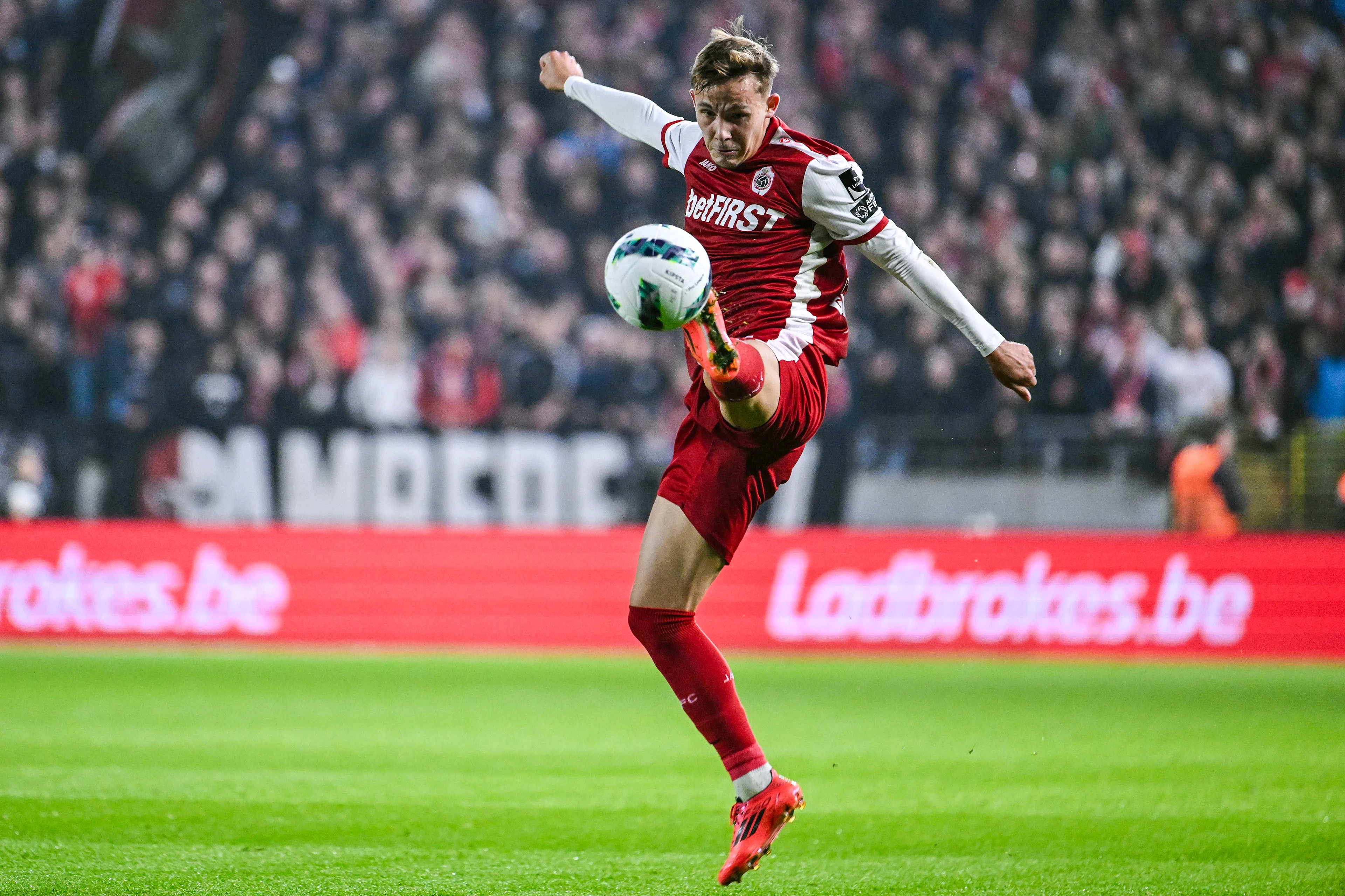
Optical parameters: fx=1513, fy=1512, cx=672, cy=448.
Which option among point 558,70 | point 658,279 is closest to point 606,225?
point 558,70

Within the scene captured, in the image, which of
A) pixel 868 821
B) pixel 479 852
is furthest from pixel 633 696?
pixel 479 852

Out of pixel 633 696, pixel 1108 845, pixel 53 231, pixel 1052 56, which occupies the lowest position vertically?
pixel 633 696

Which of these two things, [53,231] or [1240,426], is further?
[53,231]

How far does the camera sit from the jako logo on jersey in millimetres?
4488

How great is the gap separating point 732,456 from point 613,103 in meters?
1.44

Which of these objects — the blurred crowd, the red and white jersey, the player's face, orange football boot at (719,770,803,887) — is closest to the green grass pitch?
orange football boot at (719,770,803,887)

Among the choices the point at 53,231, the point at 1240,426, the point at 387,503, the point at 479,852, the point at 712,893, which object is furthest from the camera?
the point at 53,231

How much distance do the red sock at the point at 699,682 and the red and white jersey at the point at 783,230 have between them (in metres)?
0.86

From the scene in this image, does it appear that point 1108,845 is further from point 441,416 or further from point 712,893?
point 441,416

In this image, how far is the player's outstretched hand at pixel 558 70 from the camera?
215 inches

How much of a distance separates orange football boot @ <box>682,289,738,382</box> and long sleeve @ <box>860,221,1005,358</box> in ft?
1.93

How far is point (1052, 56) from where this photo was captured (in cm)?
1705

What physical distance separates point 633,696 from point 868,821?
4261mm

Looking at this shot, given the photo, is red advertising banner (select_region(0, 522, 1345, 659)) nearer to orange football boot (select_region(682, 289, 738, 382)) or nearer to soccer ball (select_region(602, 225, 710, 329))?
orange football boot (select_region(682, 289, 738, 382))
